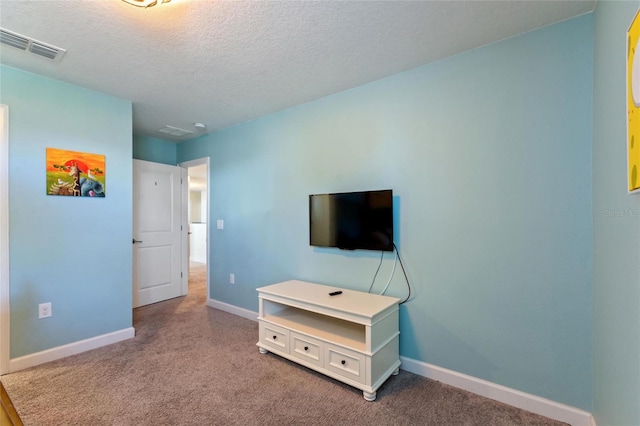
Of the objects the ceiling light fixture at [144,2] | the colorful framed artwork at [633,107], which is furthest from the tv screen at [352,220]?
the ceiling light fixture at [144,2]

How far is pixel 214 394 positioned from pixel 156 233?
9.29 feet

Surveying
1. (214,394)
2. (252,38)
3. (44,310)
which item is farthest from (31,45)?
(214,394)

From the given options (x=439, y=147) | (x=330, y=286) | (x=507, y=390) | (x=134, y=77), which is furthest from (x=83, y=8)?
(x=507, y=390)

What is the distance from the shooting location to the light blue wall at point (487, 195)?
1.64m

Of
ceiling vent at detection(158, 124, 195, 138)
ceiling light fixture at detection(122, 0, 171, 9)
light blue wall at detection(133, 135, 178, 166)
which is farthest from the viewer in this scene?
light blue wall at detection(133, 135, 178, 166)

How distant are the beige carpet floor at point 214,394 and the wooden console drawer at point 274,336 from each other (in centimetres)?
12

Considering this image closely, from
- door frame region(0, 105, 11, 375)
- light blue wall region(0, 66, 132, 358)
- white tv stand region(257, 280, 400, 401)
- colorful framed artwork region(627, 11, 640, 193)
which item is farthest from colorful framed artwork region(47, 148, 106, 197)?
colorful framed artwork region(627, 11, 640, 193)

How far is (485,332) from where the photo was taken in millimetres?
1904

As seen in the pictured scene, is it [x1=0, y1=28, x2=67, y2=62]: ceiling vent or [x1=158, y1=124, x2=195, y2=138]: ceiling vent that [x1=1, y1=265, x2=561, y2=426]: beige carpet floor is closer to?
[x1=0, y1=28, x2=67, y2=62]: ceiling vent

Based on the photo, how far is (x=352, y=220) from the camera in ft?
7.88

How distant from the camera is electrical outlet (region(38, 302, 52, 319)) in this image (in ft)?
7.62

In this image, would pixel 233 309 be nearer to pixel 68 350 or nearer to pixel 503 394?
pixel 68 350

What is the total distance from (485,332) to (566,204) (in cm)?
97

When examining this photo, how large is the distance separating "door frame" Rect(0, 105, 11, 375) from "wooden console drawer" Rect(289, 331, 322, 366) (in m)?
2.22
